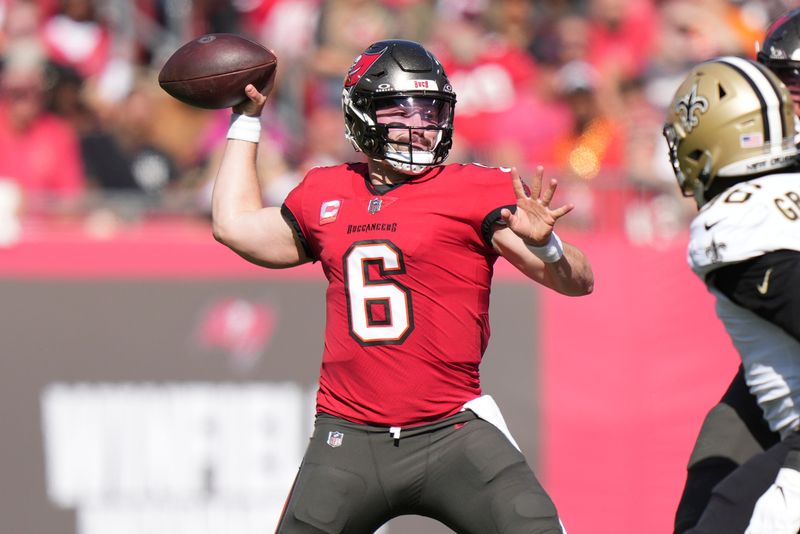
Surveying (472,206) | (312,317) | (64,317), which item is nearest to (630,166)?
(312,317)

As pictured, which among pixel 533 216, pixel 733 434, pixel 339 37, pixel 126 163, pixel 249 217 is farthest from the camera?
pixel 339 37

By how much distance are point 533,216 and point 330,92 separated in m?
4.70

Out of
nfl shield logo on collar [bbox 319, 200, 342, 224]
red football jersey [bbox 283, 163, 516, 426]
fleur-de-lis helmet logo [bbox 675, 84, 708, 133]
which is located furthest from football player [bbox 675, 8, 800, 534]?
nfl shield logo on collar [bbox 319, 200, 342, 224]

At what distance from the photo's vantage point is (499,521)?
12.2 ft

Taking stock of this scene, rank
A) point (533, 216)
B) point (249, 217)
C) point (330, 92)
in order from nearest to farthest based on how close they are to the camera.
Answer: point (533, 216)
point (249, 217)
point (330, 92)

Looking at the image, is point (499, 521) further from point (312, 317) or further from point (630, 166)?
point (630, 166)

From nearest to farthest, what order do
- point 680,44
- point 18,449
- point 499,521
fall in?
point 499,521
point 18,449
point 680,44

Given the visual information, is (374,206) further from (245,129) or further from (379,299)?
(245,129)

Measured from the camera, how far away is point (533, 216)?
369 centimetres

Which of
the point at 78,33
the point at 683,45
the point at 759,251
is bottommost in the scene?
the point at 759,251

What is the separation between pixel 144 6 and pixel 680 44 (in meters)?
3.70

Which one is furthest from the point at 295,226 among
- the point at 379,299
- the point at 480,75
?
the point at 480,75

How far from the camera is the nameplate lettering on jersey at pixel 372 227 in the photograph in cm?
390

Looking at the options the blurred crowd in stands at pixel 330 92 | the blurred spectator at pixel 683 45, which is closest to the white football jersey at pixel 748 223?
the blurred crowd in stands at pixel 330 92
